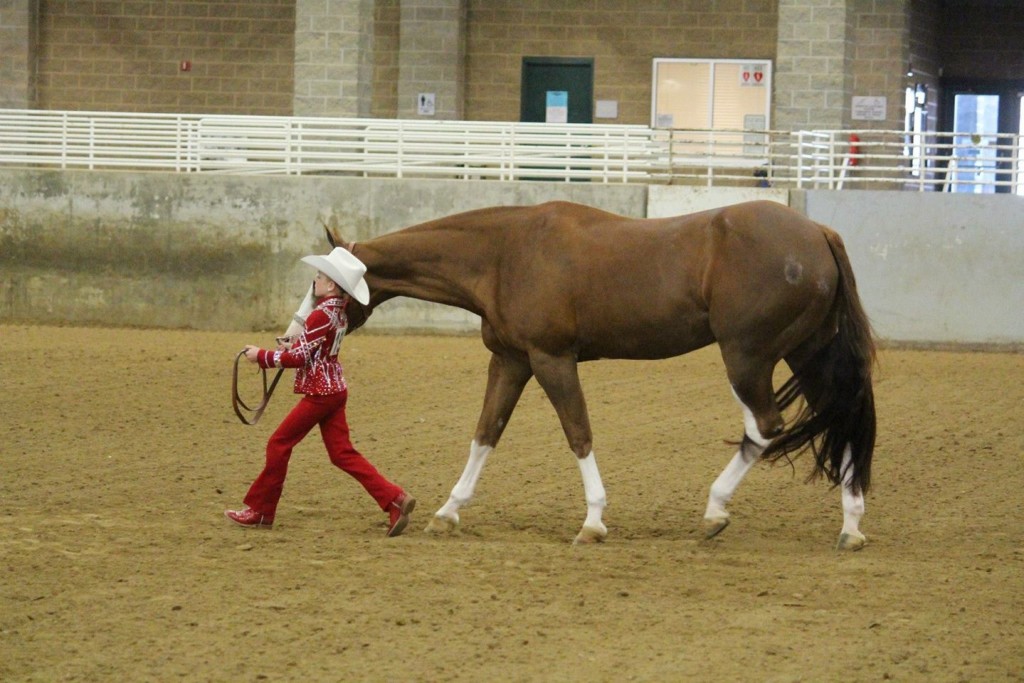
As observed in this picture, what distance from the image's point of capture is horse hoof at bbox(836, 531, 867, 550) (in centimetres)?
712

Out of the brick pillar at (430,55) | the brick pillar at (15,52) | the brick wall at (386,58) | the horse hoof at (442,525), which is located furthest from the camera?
the brick wall at (386,58)

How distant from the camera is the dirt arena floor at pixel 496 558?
5.23 m

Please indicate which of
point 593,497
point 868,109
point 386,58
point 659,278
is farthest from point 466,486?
point 386,58

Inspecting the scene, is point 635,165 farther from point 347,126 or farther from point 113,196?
point 113,196

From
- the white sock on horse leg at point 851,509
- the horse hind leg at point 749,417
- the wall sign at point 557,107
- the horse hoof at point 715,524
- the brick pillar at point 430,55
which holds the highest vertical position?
the brick pillar at point 430,55

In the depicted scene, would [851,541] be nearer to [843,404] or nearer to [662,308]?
[843,404]

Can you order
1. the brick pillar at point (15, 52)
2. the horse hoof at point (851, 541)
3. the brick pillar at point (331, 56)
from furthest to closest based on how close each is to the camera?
the brick pillar at point (15, 52)
the brick pillar at point (331, 56)
the horse hoof at point (851, 541)

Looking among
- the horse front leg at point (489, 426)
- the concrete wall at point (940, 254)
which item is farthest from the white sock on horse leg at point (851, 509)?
the concrete wall at point (940, 254)

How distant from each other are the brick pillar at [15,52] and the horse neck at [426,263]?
17.6 meters

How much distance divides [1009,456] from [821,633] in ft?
17.0

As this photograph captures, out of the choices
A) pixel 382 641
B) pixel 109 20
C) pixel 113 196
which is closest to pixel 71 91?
pixel 109 20

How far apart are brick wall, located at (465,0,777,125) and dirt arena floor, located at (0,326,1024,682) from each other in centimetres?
1188

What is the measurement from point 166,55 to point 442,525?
714 inches

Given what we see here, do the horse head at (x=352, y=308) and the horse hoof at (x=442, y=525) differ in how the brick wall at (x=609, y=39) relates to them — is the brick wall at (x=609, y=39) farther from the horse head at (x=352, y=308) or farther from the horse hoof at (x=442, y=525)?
the horse hoof at (x=442, y=525)
